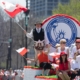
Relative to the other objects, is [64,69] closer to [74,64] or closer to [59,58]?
[74,64]

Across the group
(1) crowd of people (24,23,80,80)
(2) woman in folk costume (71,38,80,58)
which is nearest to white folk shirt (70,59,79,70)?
(1) crowd of people (24,23,80,80)

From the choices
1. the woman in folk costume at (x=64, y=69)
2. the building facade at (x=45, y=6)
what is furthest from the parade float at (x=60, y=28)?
the building facade at (x=45, y=6)

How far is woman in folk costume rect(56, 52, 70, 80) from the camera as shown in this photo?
15.4 meters

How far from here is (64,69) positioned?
15.6 metres

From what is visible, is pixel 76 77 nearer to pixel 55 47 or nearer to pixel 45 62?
pixel 45 62

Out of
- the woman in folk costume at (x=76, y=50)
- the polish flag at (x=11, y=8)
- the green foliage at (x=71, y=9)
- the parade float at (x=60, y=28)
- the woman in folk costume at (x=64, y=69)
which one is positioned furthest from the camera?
the green foliage at (x=71, y=9)

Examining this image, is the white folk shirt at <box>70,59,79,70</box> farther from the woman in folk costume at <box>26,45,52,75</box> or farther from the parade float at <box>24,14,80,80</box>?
the parade float at <box>24,14,80,80</box>

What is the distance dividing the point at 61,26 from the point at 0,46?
48.7m

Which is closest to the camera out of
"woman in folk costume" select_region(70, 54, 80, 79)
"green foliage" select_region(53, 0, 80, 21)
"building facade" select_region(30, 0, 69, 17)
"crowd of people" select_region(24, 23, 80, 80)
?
"crowd of people" select_region(24, 23, 80, 80)

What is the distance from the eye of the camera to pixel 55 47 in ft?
66.2

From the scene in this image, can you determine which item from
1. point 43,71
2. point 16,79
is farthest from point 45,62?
point 16,79

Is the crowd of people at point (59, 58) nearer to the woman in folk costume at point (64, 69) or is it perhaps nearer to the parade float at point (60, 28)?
the woman in folk costume at point (64, 69)

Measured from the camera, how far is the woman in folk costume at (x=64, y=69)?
1537 centimetres

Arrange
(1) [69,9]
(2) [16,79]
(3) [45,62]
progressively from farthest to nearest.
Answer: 1. (1) [69,9]
2. (2) [16,79]
3. (3) [45,62]
